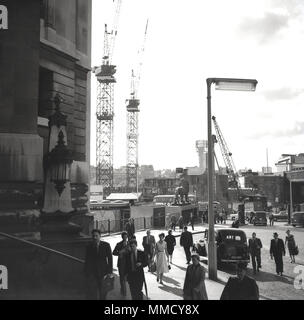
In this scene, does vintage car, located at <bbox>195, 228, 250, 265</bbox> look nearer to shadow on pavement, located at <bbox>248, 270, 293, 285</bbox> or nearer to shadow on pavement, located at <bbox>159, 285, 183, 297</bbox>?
shadow on pavement, located at <bbox>248, 270, 293, 285</bbox>

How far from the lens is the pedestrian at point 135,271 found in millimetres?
10745

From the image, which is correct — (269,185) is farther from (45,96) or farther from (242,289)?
(242,289)

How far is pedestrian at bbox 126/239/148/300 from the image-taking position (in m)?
10.7

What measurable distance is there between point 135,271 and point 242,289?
3.64m

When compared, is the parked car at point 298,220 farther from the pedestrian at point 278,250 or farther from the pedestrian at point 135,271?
the pedestrian at point 135,271

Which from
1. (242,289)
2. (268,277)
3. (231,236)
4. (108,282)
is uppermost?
(242,289)

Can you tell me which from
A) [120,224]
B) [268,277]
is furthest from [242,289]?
[120,224]

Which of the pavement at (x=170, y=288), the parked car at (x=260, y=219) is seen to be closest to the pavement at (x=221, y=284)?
the pavement at (x=170, y=288)

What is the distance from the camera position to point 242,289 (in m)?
7.87

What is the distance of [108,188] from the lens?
116 metres

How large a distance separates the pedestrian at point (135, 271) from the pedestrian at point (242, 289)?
330 centimetres

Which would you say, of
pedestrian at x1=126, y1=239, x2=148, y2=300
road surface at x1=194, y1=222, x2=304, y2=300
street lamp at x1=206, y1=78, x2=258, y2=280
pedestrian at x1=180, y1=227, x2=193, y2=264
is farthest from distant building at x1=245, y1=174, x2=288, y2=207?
pedestrian at x1=126, y1=239, x2=148, y2=300

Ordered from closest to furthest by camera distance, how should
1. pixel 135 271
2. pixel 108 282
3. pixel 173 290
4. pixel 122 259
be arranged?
pixel 108 282
pixel 135 271
pixel 122 259
pixel 173 290

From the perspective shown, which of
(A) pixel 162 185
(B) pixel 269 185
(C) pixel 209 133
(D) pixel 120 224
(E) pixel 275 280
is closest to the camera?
(E) pixel 275 280
